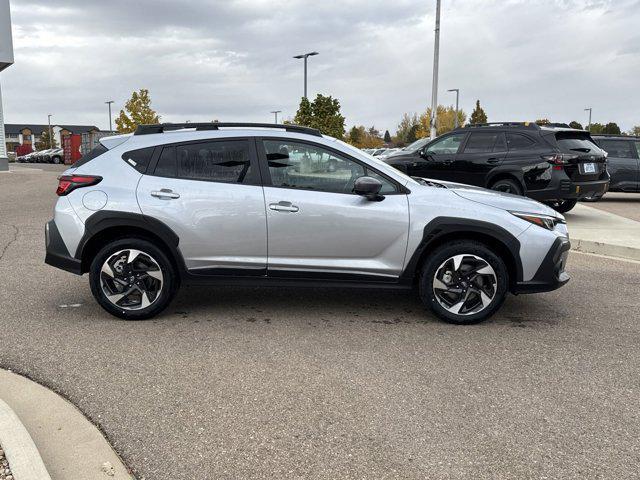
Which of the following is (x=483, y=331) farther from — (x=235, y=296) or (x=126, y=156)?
(x=126, y=156)

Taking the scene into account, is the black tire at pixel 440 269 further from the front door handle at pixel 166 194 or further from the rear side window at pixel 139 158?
the rear side window at pixel 139 158

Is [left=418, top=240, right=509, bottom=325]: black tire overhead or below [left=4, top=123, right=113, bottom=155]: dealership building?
below

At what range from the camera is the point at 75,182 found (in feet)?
16.1

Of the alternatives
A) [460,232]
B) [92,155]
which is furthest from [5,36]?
[460,232]

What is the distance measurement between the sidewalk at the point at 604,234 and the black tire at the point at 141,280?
247 inches

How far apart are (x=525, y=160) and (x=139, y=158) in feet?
24.0

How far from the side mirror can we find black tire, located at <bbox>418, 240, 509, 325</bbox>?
0.70 metres

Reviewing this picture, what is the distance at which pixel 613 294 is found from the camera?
6020mm

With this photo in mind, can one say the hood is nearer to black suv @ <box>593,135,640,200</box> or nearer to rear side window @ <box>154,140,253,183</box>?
rear side window @ <box>154,140,253,183</box>

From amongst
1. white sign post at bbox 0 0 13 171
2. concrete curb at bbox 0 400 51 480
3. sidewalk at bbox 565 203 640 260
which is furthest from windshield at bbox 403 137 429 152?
white sign post at bbox 0 0 13 171

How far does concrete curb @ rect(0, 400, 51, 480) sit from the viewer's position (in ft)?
8.30

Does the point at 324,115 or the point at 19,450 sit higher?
the point at 324,115

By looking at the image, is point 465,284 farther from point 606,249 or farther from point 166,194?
point 606,249

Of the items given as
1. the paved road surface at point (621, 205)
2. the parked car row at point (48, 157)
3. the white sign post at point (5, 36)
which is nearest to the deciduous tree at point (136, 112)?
the parked car row at point (48, 157)
